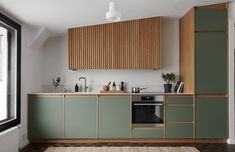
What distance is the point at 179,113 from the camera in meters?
4.55

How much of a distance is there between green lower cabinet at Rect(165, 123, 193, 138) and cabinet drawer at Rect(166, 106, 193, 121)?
4.4 inches

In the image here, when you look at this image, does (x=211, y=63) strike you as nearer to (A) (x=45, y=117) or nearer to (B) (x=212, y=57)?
(B) (x=212, y=57)

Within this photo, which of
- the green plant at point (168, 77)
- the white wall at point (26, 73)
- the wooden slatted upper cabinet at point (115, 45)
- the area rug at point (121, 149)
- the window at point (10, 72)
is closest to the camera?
the window at point (10, 72)

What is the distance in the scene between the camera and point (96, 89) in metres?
5.31

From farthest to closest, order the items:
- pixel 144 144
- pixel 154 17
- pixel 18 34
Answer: pixel 154 17
pixel 144 144
pixel 18 34

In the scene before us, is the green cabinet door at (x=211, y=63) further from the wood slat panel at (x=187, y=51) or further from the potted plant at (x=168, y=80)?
the potted plant at (x=168, y=80)

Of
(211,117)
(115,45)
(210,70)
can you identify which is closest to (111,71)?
(115,45)

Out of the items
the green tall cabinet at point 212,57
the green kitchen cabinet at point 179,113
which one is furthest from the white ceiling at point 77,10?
the green kitchen cabinet at point 179,113

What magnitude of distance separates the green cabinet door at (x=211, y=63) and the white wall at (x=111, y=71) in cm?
84

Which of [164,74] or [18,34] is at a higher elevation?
[18,34]

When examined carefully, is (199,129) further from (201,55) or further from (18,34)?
(18,34)

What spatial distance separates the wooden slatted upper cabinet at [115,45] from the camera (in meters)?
5.00

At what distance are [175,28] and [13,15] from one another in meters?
3.28

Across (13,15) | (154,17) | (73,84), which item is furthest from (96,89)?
(13,15)
